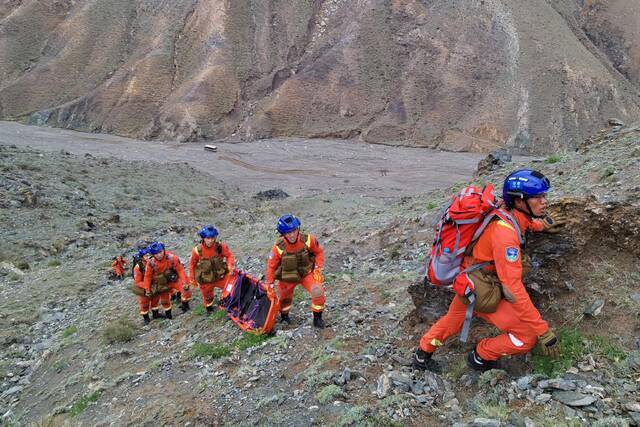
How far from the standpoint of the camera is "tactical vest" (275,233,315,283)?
7.32 metres

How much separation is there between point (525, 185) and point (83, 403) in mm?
6815

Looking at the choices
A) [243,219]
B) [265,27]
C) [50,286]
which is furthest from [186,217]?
[265,27]

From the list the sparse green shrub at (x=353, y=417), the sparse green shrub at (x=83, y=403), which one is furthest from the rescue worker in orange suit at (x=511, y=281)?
the sparse green shrub at (x=83, y=403)

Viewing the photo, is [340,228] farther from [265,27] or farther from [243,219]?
[265,27]

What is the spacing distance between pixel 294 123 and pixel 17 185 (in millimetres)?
36735

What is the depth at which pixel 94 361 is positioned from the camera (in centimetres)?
871

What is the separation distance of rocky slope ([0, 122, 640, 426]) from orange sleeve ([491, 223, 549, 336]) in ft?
2.03

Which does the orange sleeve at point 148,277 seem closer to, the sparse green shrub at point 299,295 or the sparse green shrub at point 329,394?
the sparse green shrub at point 299,295

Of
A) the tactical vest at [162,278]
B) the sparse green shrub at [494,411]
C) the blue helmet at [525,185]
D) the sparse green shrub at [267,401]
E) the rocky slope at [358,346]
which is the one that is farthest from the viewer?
the tactical vest at [162,278]

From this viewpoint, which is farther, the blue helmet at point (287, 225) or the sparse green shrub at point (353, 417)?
the blue helmet at point (287, 225)

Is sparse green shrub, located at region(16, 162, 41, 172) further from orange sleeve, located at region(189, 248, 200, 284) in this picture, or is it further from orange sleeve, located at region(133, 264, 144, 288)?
orange sleeve, located at region(189, 248, 200, 284)

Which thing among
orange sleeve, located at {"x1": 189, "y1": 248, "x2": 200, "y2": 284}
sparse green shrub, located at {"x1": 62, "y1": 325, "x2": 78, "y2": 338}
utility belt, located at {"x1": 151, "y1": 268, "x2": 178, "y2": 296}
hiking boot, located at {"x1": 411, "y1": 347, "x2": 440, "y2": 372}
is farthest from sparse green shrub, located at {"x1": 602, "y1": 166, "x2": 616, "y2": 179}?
sparse green shrub, located at {"x1": 62, "y1": 325, "x2": 78, "y2": 338}

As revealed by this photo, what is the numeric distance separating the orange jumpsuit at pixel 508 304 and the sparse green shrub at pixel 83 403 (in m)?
5.53

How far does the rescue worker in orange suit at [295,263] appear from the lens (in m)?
7.13
